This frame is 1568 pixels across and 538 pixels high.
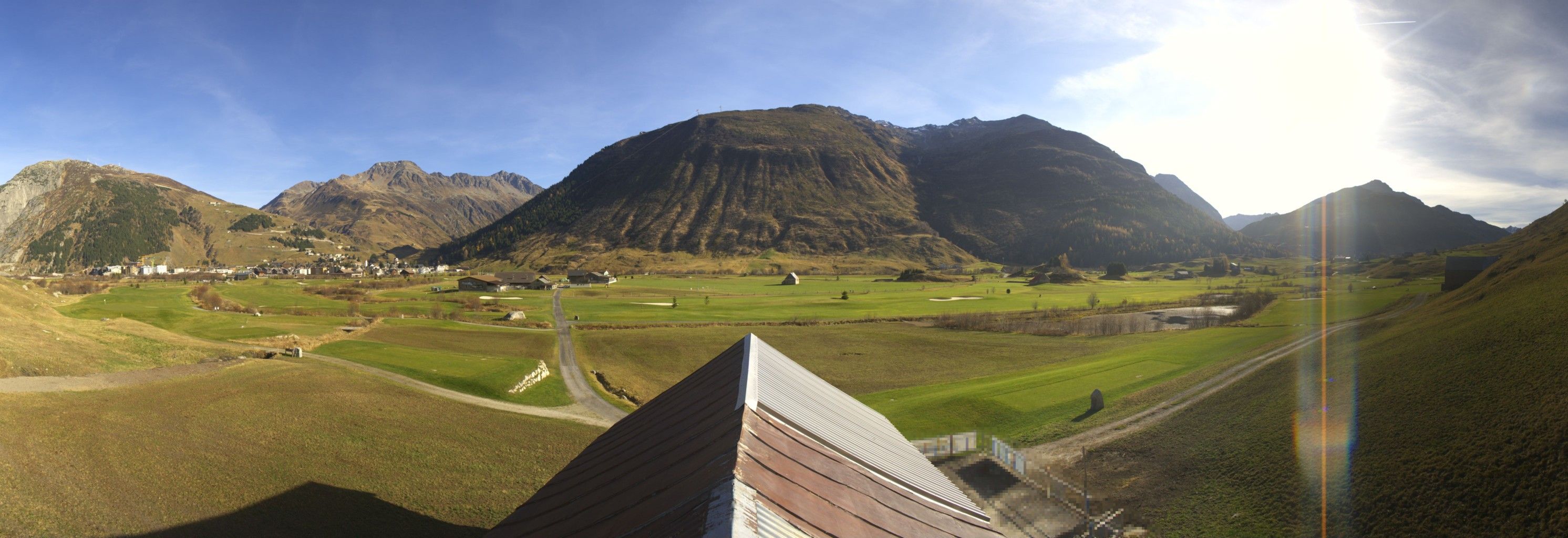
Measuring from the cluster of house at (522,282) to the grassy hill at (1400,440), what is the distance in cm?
10819

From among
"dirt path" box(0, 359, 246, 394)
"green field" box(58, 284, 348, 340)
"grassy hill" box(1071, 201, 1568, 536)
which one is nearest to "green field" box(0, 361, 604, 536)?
"dirt path" box(0, 359, 246, 394)

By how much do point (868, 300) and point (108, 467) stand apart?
77.8 metres

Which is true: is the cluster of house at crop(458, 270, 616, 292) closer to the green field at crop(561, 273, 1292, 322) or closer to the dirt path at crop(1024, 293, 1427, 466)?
the green field at crop(561, 273, 1292, 322)

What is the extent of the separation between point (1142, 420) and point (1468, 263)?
113ft

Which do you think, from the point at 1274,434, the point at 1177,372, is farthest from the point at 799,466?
the point at 1177,372

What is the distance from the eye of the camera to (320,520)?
1431cm

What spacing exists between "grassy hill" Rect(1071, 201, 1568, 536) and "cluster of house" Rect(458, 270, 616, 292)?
10819 cm

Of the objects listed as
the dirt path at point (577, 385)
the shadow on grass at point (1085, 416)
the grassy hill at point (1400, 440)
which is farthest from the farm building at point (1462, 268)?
the dirt path at point (577, 385)

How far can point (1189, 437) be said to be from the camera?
1862 centimetres

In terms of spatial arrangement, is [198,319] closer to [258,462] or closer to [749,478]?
[258,462]

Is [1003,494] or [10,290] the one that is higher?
[10,290]

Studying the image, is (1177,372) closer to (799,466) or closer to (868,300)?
(799,466)

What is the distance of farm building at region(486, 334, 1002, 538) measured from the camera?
5.19 m

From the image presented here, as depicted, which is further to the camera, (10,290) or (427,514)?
(10,290)
